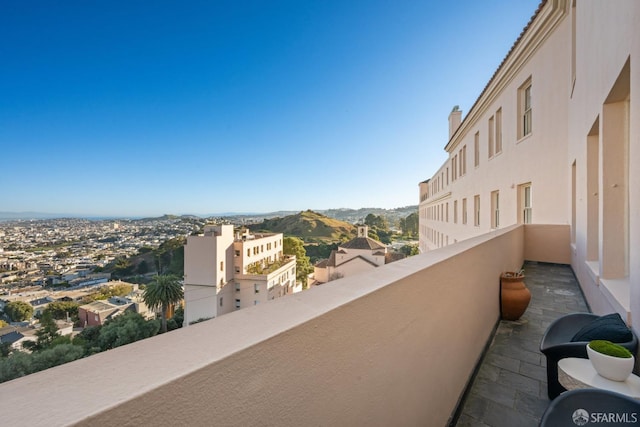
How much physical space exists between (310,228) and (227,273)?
35.5m

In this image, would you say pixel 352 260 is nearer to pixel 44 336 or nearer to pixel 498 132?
pixel 498 132

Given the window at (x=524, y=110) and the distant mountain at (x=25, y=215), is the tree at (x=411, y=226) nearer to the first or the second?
the window at (x=524, y=110)

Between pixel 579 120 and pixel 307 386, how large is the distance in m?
6.36

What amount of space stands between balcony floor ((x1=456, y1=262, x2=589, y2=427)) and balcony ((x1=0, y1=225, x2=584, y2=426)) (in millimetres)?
16

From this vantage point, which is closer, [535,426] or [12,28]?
[535,426]

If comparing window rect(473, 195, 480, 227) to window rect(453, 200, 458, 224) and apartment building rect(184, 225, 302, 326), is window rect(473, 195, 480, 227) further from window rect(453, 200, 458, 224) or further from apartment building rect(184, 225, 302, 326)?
apartment building rect(184, 225, 302, 326)

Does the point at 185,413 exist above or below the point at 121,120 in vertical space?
below

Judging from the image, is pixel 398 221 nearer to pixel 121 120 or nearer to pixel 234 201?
pixel 234 201

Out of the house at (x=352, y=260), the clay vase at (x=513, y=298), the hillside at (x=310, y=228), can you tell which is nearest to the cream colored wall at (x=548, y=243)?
the clay vase at (x=513, y=298)

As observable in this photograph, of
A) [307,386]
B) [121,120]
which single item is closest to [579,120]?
[307,386]

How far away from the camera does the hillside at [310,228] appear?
2136 inches

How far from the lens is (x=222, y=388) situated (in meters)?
0.62

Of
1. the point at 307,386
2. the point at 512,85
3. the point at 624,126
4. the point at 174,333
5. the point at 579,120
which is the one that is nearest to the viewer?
the point at 174,333

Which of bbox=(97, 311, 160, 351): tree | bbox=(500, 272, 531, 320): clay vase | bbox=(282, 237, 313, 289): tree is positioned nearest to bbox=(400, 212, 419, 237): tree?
bbox=(282, 237, 313, 289): tree
